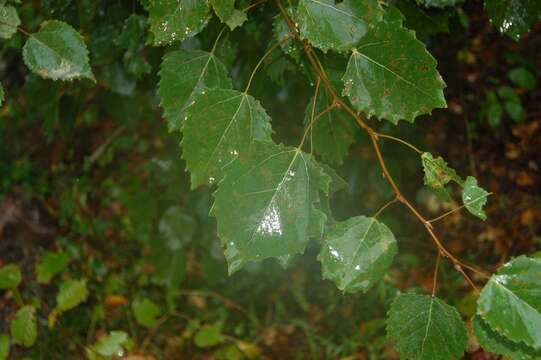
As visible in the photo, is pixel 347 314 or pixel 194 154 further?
pixel 347 314

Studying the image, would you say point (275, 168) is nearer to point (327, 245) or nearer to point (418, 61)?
point (327, 245)

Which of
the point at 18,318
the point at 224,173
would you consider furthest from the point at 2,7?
the point at 18,318

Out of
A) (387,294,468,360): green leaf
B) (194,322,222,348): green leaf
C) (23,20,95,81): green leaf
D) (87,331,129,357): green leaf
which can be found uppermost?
(23,20,95,81): green leaf

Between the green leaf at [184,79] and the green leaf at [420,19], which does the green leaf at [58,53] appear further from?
the green leaf at [420,19]

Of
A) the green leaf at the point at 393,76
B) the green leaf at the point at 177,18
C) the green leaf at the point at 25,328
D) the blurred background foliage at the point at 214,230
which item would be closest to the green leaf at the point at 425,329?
the green leaf at the point at 393,76

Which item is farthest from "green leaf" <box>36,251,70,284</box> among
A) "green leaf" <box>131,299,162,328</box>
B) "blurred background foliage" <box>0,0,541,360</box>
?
"green leaf" <box>131,299,162,328</box>

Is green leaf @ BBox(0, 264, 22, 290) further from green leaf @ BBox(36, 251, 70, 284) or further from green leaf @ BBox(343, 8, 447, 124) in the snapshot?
green leaf @ BBox(343, 8, 447, 124)
